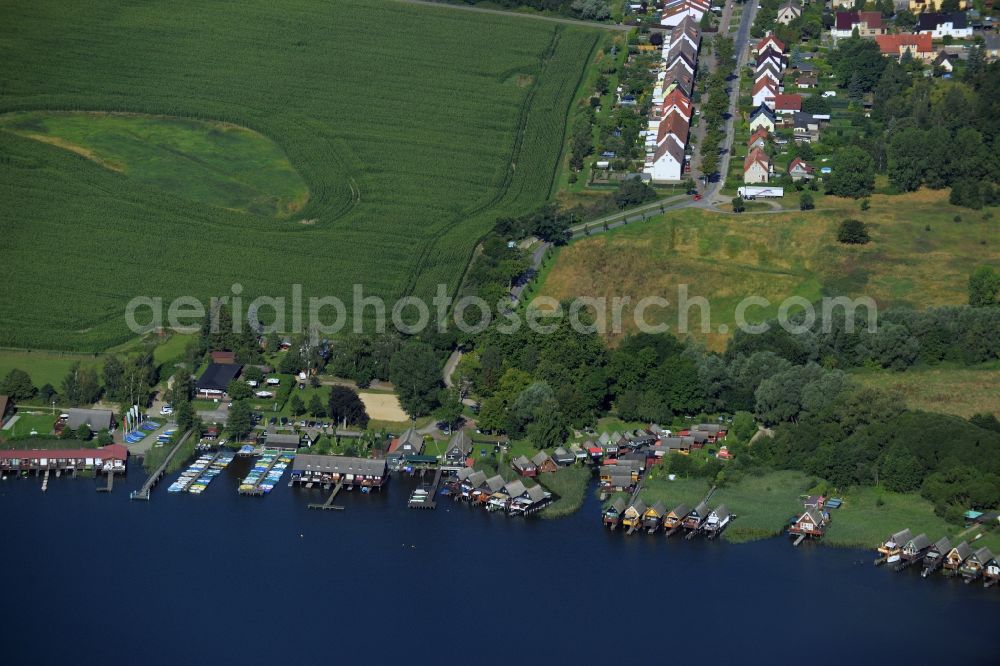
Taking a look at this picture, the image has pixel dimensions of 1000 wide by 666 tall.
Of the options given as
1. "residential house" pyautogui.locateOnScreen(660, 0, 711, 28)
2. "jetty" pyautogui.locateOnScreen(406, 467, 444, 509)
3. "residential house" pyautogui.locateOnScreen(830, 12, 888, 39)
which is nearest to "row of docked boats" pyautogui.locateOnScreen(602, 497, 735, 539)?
"jetty" pyautogui.locateOnScreen(406, 467, 444, 509)

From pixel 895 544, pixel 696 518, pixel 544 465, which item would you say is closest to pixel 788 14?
pixel 544 465

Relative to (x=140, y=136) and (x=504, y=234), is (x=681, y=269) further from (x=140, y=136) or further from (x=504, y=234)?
(x=140, y=136)

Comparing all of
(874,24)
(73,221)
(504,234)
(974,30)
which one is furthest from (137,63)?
(974,30)

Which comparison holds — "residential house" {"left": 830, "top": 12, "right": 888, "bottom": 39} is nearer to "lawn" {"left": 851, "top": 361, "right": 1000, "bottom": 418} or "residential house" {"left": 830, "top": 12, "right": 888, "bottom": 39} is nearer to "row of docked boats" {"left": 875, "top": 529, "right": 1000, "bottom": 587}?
"lawn" {"left": 851, "top": 361, "right": 1000, "bottom": 418}

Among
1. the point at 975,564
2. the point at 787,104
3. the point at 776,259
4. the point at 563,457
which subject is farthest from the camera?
the point at 787,104

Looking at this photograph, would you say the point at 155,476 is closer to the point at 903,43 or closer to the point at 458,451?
the point at 458,451
